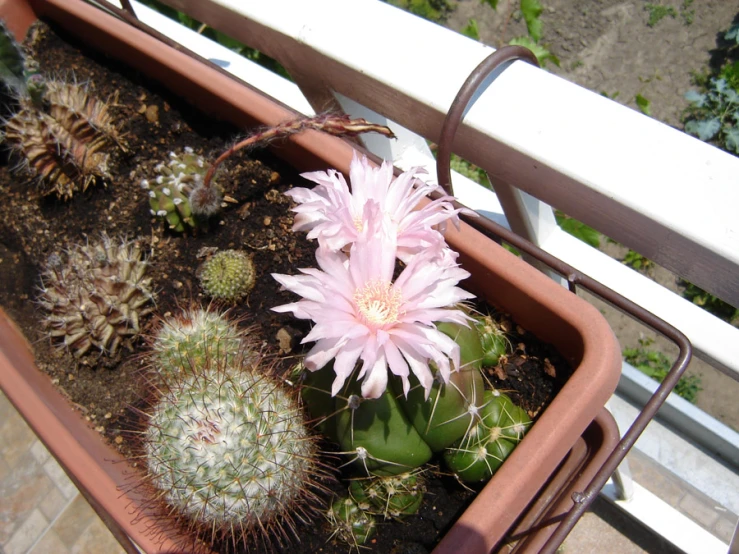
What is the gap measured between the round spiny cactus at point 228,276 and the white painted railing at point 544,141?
0.37 m

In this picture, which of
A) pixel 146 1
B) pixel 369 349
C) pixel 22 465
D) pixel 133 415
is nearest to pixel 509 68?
pixel 369 349

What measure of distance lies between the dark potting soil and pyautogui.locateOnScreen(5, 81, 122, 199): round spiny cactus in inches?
1.7

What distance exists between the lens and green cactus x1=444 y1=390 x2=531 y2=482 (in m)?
0.88

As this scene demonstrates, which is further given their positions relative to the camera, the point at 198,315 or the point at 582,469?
the point at 198,315

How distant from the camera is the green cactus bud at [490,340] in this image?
95 centimetres

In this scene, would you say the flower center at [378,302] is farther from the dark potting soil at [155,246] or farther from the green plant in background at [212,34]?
the green plant in background at [212,34]

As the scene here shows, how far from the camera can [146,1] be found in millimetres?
1987

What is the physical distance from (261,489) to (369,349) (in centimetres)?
34

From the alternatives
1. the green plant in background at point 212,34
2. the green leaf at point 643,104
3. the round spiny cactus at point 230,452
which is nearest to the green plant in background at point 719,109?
the green leaf at point 643,104

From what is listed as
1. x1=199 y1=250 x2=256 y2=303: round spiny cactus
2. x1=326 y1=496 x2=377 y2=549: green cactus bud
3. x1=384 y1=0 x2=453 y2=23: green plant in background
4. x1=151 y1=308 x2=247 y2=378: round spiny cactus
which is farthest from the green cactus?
x1=384 y1=0 x2=453 y2=23: green plant in background

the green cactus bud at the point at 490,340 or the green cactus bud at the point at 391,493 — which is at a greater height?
the green cactus bud at the point at 490,340

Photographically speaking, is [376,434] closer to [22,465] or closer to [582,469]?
[582,469]

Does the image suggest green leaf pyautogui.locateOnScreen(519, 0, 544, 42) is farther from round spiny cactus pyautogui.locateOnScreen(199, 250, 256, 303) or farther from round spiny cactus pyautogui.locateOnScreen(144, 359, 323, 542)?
round spiny cactus pyautogui.locateOnScreen(144, 359, 323, 542)

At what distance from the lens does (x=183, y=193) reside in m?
1.25
